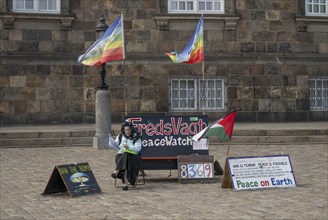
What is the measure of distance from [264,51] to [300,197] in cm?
1248

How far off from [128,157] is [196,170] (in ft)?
4.71

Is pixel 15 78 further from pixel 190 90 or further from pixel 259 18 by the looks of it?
pixel 259 18

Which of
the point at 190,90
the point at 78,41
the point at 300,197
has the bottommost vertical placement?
the point at 300,197

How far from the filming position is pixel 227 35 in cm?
2247

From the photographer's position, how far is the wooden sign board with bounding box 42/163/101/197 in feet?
36.4

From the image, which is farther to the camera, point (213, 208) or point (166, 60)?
point (166, 60)

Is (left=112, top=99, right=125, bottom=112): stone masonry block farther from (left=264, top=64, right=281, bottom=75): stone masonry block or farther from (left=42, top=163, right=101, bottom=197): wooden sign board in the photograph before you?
(left=42, top=163, right=101, bottom=197): wooden sign board

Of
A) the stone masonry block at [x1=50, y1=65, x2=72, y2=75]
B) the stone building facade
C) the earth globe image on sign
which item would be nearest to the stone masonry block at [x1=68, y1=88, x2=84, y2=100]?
the stone building facade

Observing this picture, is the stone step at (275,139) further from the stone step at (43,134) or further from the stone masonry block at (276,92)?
the stone masonry block at (276,92)

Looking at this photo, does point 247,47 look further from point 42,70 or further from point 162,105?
point 42,70

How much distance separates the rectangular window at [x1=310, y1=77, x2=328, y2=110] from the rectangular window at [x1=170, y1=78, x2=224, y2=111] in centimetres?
329

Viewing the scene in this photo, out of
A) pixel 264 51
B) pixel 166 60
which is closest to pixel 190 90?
pixel 166 60

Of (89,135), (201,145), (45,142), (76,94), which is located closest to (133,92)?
(76,94)

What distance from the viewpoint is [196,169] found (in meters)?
12.6
